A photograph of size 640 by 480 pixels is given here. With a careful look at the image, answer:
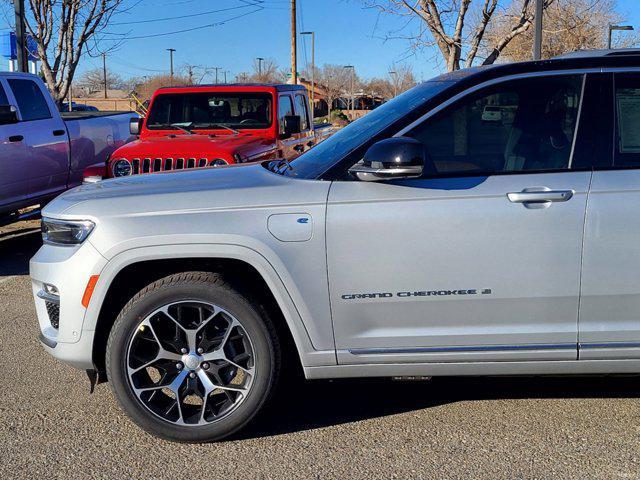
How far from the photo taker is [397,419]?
13.8 ft

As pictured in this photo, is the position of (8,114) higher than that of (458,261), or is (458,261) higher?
(8,114)

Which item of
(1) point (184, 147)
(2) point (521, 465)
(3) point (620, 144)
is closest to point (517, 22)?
(1) point (184, 147)

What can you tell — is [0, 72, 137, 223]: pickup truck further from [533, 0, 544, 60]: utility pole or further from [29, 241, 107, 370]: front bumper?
[533, 0, 544, 60]: utility pole

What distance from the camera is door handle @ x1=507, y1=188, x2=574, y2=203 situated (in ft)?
12.2

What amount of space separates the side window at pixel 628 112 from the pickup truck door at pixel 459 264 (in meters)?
0.29

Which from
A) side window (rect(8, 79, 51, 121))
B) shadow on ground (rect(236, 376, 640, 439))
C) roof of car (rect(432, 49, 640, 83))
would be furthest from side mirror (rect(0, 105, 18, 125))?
roof of car (rect(432, 49, 640, 83))

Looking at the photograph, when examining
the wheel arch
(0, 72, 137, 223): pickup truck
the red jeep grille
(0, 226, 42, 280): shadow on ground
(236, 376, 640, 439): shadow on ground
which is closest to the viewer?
the wheel arch

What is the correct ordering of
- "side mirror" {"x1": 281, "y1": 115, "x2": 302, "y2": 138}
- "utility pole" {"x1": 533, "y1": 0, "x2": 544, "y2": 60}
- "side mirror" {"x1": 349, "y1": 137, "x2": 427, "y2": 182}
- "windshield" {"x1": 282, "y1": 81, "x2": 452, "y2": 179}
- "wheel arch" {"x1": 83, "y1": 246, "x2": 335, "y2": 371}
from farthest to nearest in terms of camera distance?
"utility pole" {"x1": 533, "y1": 0, "x2": 544, "y2": 60} → "side mirror" {"x1": 281, "y1": 115, "x2": 302, "y2": 138} → "windshield" {"x1": 282, "y1": 81, "x2": 452, "y2": 179} → "wheel arch" {"x1": 83, "y1": 246, "x2": 335, "y2": 371} → "side mirror" {"x1": 349, "y1": 137, "x2": 427, "y2": 182}

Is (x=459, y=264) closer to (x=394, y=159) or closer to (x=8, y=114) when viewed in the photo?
(x=394, y=159)

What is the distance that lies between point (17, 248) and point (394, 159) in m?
7.17

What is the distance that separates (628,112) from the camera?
397cm

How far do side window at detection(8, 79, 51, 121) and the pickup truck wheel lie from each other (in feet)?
20.3

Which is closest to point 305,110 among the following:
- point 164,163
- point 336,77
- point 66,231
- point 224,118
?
point 224,118

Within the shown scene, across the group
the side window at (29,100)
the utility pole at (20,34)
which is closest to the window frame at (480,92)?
the side window at (29,100)
